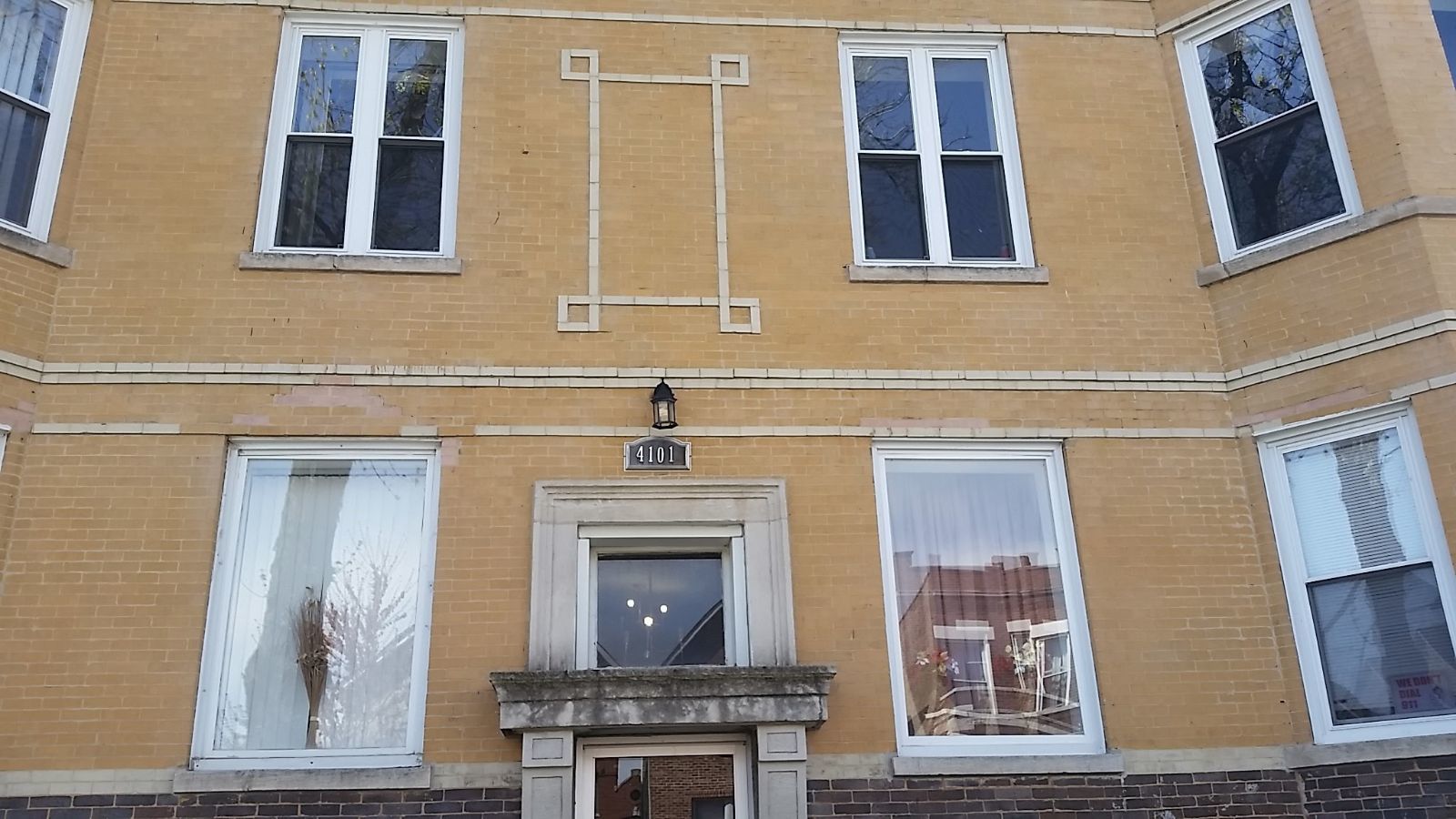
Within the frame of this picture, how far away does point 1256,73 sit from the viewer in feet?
28.8

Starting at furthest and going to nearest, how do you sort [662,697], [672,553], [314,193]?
[314,193]
[672,553]
[662,697]

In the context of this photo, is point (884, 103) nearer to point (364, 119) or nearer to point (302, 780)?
point (364, 119)

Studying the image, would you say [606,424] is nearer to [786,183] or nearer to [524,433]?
[524,433]

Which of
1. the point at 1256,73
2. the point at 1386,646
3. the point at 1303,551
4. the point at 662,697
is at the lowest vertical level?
the point at 662,697

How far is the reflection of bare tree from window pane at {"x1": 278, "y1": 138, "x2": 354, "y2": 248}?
21.1 ft

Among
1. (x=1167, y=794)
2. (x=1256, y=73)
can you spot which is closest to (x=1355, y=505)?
(x=1167, y=794)

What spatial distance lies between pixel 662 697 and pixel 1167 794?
3.11 metres

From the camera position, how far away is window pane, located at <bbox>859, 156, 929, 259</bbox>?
859 cm

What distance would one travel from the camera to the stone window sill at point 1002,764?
7.02 meters

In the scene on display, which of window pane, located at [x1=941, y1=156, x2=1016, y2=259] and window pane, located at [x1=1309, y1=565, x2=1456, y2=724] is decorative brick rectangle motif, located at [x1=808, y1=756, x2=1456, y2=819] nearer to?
window pane, located at [x1=1309, y1=565, x2=1456, y2=724]

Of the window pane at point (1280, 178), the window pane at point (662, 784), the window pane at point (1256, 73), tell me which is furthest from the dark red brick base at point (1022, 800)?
the window pane at point (1256, 73)

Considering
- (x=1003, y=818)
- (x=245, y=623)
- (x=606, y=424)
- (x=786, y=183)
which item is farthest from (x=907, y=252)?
(x=245, y=623)

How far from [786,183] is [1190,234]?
9.78 feet

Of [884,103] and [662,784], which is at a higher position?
[884,103]
